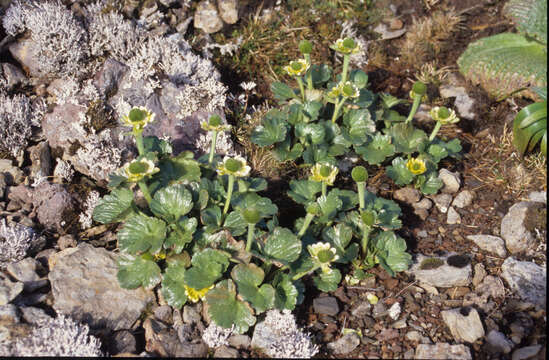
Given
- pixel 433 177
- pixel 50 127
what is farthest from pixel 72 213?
pixel 433 177

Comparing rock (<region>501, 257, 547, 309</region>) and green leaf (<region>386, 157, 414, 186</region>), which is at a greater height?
green leaf (<region>386, 157, 414, 186</region>)

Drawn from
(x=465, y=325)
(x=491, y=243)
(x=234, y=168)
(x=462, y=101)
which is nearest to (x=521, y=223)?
(x=491, y=243)

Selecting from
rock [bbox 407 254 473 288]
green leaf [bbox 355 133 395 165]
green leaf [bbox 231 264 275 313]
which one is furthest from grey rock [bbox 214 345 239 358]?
green leaf [bbox 355 133 395 165]

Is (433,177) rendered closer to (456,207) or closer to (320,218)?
(456,207)

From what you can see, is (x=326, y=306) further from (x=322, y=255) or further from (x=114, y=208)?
(x=114, y=208)

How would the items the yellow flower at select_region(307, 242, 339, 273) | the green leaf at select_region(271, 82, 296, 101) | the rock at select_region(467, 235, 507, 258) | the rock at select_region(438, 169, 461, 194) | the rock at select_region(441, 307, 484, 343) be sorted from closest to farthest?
the yellow flower at select_region(307, 242, 339, 273), the rock at select_region(441, 307, 484, 343), the rock at select_region(467, 235, 507, 258), the rock at select_region(438, 169, 461, 194), the green leaf at select_region(271, 82, 296, 101)

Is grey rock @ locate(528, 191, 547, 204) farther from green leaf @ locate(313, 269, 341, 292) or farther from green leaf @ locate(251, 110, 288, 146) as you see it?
green leaf @ locate(251, 110, 288, 146)

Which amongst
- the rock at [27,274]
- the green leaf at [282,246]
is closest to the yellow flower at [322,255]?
the green leaf at [282,246]

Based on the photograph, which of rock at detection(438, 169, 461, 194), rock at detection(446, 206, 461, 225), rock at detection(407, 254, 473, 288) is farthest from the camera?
rock at detection(438, 169, 461, 194)
